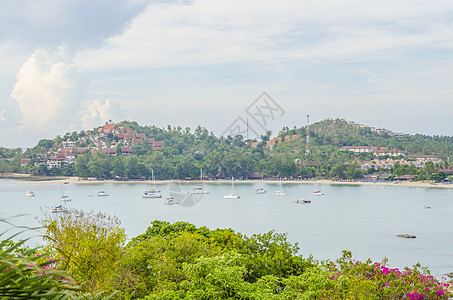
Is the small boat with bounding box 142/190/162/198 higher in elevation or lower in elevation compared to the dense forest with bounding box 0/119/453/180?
lower

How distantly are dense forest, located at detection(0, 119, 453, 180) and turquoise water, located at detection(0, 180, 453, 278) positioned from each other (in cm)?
528

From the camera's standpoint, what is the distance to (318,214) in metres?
39.4

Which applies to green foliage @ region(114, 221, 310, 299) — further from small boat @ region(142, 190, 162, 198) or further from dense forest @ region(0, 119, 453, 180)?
dense forest @ region(0, 119, 453, 180)

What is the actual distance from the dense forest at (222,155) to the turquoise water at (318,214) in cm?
528

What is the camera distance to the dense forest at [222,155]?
69.6 m

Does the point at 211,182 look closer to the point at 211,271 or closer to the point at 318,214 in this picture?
the point at 318,214

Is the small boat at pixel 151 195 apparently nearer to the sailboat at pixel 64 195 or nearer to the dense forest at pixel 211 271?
the sailboat at pixel 64 195

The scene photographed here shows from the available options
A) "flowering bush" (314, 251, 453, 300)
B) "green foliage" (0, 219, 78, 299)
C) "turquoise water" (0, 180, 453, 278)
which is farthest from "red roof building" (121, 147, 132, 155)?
"green foliage" (0, 219, 78, 299)

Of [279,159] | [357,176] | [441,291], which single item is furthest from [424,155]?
[441,291]

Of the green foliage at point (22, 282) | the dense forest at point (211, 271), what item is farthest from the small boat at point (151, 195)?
the green foliage at point (22, 282)

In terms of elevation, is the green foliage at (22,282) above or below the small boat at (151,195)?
above

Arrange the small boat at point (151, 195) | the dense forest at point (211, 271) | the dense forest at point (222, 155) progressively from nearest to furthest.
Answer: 1. the dense forest at point (211, 271)
2. the small boat at point (151, 195)
3. the dense forest at point (222, 155)

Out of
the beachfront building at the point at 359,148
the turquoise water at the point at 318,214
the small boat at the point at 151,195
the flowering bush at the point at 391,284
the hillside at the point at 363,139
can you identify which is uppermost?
the hillside at the point at 363,139

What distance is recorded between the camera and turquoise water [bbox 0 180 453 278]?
25.4 meters
